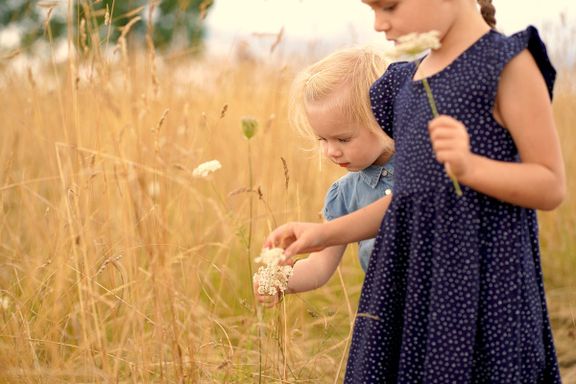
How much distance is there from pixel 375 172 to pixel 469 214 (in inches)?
22.3

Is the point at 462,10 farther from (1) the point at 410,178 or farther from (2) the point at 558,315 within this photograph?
(2) the point at 558,315

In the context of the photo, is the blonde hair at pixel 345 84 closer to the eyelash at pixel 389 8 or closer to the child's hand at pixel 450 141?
the eyelash at pixel 389 8

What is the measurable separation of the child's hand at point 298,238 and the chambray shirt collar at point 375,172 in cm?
37

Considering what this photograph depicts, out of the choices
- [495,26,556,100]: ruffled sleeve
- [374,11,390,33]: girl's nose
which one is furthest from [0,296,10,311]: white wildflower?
[495,26,556,100]: ruffled sleeve

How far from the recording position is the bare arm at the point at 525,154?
1.46 metres

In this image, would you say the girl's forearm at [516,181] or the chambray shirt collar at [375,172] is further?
the chambray shirt collar at [375,172]

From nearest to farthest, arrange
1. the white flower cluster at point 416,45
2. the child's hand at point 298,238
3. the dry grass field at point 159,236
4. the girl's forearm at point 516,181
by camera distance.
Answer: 1. the white flower cluster at point 416,45
2. the girl's forearm at point 516,181
3. the child's hand at point 298,238
4. the dry grass field at point 159,236

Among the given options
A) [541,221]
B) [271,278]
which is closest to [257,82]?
[541,221]

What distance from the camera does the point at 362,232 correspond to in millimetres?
1770

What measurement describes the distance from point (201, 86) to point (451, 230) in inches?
144

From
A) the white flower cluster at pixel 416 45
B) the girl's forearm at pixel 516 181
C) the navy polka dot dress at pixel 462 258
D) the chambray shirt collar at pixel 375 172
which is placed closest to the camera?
the white flower cluster at pixel 416 45

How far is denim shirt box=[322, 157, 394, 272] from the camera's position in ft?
6.87

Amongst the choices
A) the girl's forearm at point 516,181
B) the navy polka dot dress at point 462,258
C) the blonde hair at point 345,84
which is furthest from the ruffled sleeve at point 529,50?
the blonde hair at point 345,84

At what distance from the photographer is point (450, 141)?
4.54ft
